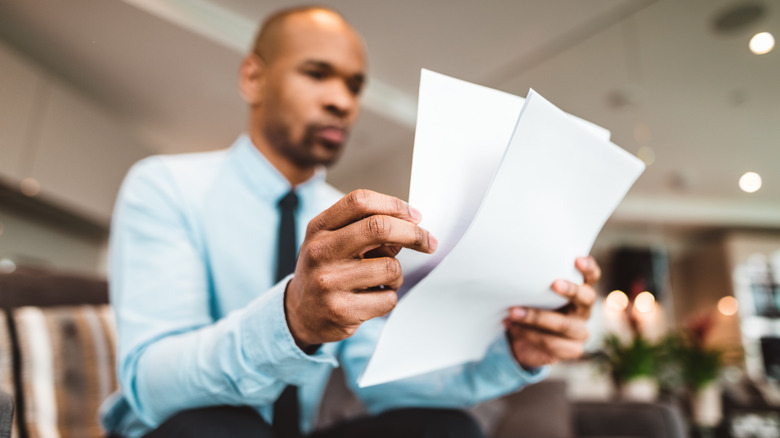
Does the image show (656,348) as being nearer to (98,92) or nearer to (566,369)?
(566,369)

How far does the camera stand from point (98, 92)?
1001 mm

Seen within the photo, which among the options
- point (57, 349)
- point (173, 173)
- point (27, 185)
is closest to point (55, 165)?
point (27, 185)

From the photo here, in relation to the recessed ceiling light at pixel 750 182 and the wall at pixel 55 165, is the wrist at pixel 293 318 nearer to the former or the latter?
the wall at pixel 55 165

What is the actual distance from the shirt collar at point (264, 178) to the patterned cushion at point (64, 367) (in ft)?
1.41

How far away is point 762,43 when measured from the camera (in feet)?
1.68

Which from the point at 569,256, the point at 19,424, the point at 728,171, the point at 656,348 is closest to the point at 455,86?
the point at 569,256

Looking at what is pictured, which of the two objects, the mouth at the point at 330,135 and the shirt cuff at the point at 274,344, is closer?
the shirt cuff at the point at 274,344

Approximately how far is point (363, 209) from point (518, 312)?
26 cm

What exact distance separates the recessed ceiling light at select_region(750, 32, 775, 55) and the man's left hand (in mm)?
282

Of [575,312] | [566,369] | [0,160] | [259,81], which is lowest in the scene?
[566,369]

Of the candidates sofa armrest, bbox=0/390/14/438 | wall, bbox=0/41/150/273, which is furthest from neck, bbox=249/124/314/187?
sofa armrest, bbox=0/390/14/438

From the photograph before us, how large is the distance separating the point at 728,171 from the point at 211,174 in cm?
81

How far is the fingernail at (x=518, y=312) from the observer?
51 centimetres

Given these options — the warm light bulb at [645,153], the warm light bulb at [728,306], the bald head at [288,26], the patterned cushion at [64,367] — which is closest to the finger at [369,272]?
the warm light bulb at [645,153]
